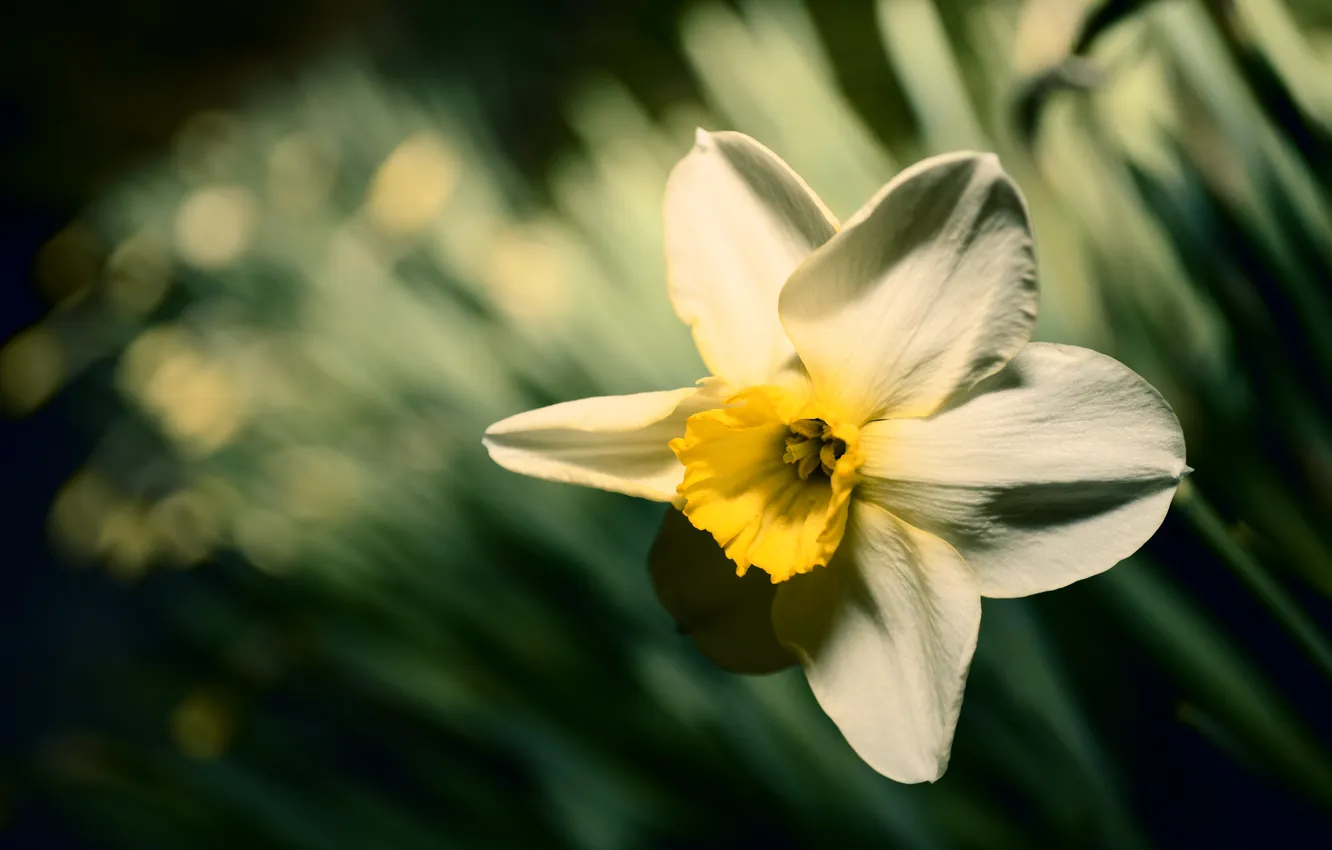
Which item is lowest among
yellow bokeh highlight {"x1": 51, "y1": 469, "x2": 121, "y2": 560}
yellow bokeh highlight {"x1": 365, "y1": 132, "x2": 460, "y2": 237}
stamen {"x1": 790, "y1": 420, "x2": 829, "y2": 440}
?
stamen {"x1": 790, "y1": 420, "x2": 829, "y2": 440}

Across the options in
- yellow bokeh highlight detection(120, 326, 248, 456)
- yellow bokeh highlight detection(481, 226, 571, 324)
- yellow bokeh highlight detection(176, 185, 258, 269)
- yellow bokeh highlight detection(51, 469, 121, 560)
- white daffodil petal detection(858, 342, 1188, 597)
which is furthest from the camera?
yellow bokeh highlight detection(51, 469, 121, 560)

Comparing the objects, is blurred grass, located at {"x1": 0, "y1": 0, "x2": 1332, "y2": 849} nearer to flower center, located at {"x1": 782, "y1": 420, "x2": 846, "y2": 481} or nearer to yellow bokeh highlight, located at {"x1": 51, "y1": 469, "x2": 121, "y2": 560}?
yellow bokeh highlight, located at {"x1": 51, "y1": 469, "x2": 121, "y2": 560}

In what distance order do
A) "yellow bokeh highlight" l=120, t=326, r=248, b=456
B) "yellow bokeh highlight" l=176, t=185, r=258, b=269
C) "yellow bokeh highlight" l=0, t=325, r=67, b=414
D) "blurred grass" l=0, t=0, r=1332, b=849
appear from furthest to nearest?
"yellow bokeh highlight" l=0, t=325, r=67, b=414 < "yellow bokeh highlight" l=176, t=185, r=258, b=269 < "yellow bokeh highlight" l=120, t=326, r=248, b=456 < "blurred grass" l=0, t=0, r=1332, b=849

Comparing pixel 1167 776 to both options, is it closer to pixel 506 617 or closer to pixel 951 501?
pixel 951 501

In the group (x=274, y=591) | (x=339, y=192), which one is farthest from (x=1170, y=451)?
(x=339, y=192)

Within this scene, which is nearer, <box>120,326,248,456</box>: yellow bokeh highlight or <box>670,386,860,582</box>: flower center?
<box>670,386,860,582</box>: flower center

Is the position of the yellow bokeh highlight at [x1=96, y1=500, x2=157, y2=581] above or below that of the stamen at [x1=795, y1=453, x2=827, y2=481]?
above

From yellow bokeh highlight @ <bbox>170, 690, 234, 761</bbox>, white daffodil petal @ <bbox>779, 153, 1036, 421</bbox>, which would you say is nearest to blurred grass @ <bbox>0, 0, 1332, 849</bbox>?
yellow bokeh highlight @ <bbox>170, 690, 234, 761</bbox>
